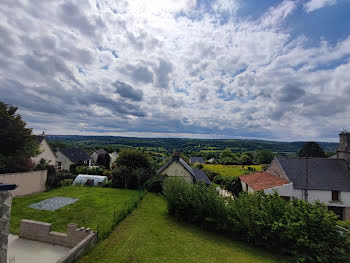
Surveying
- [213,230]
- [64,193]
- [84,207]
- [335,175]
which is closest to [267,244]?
[213,230]

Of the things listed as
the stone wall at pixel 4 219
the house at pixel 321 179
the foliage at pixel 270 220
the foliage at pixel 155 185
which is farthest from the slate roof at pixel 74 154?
the stone wall at pixel 4 219

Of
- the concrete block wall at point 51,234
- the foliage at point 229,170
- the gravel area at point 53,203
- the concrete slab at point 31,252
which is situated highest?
the concrete block wall at point 51,234

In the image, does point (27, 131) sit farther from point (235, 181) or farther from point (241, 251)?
point (235, 181)

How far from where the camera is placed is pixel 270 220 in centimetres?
1072

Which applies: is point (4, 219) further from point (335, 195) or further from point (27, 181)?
point (335, 195)

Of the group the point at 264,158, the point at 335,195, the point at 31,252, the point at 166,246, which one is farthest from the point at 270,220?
the point at 264,158

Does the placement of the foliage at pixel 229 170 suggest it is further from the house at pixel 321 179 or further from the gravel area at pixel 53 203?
the gravel area at pixel 53 203

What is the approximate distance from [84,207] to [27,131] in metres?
12.5

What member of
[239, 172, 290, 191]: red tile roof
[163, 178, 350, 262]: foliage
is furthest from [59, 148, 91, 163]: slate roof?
[239, 172, 290, 191]: red tile roof

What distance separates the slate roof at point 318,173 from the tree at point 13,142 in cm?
3169

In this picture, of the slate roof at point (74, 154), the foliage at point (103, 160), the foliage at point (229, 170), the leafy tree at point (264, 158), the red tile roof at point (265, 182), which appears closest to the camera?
the red tile roof at point (265, 182)

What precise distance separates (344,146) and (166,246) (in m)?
26.9

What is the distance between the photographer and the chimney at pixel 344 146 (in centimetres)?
2245

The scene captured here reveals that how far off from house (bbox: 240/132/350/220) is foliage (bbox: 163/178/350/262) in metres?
9.80
